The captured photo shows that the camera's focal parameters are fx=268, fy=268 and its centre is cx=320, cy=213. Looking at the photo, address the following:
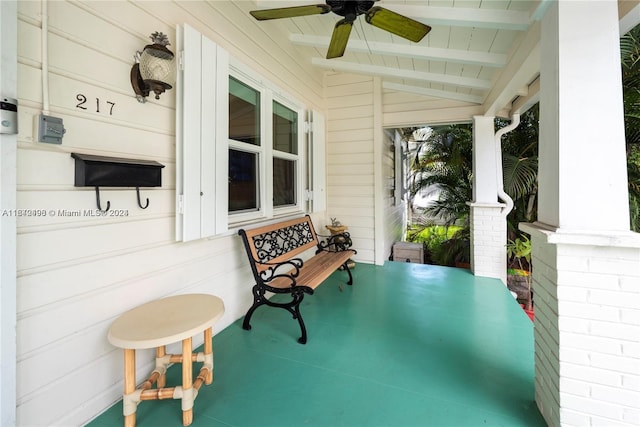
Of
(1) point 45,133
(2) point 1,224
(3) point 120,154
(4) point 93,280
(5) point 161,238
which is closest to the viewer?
(2) point 1,224

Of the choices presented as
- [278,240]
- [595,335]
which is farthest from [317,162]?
[595,335]

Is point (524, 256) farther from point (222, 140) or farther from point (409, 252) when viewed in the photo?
point (222, 140)

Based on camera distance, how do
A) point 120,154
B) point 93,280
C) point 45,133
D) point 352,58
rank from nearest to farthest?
point 45,133
point 93,280
point 120,154
point 352,58

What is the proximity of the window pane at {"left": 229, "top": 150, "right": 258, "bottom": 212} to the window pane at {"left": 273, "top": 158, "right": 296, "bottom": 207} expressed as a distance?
1.35ft

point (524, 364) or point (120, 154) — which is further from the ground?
point (120, 154)

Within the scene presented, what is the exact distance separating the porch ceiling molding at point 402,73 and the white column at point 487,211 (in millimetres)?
672

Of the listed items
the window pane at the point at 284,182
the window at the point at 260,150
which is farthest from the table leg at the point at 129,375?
the window pane at the point at 284,182

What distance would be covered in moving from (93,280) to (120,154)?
72 cm

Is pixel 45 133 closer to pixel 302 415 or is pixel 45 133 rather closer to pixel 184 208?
pixel 184 208

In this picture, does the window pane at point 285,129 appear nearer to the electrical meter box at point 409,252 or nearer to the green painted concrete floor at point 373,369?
the green painted concrete floor at point 373,369

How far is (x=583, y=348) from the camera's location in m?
1.29

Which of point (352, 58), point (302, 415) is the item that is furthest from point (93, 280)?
point (352, 58)

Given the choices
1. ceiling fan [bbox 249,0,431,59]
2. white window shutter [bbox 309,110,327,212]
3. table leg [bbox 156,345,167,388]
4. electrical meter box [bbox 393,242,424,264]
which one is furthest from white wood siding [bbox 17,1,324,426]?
electrical meter box [bbox 393,242,424,264]

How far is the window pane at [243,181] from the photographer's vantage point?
2.54 meters
